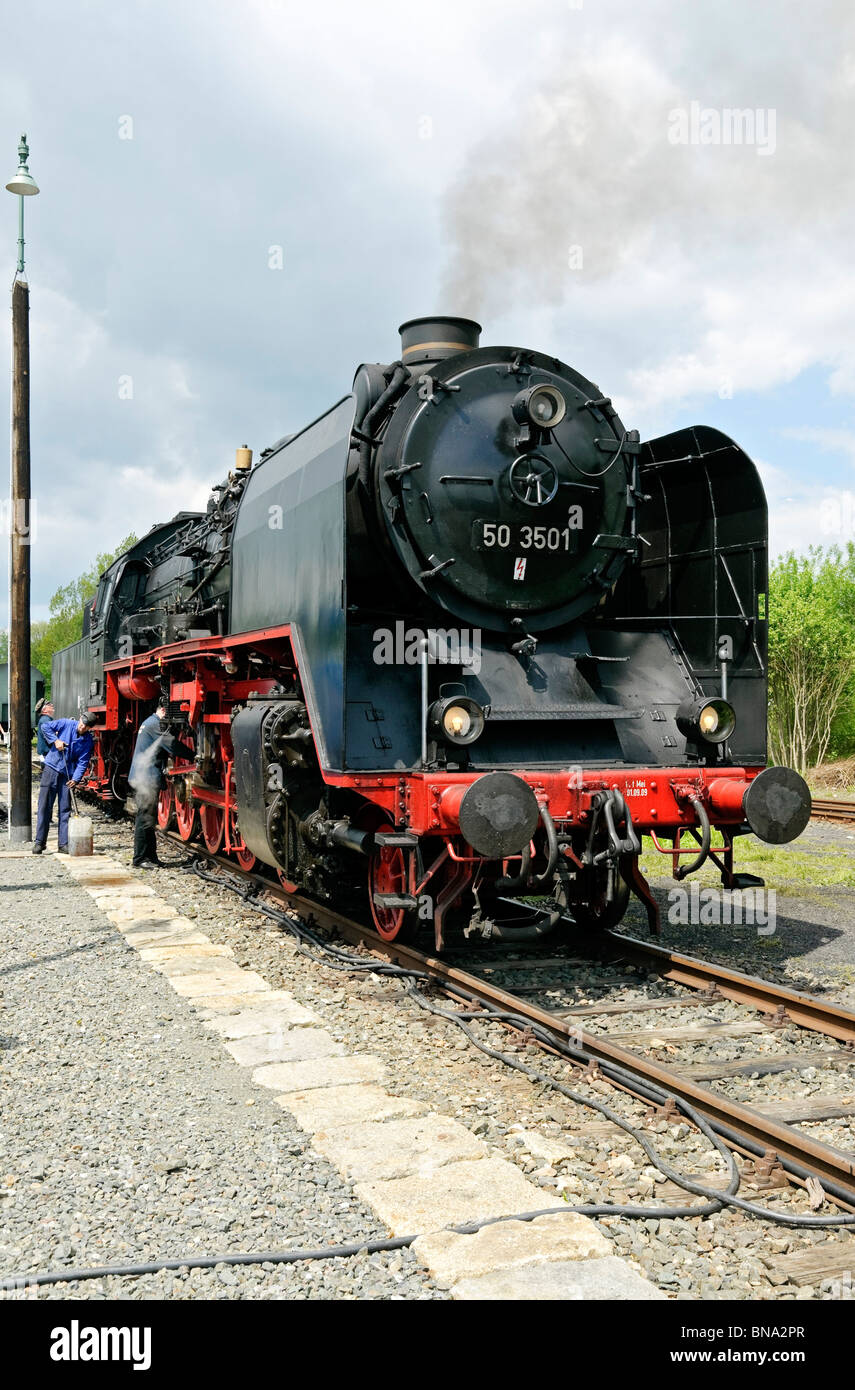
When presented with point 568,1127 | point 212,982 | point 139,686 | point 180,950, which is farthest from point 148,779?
point 568,1127

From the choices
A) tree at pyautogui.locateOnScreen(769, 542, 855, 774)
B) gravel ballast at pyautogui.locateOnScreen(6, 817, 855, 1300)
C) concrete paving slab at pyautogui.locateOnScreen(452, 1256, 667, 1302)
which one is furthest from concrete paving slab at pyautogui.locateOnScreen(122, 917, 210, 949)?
tree at pyautogui.locateOnScreen(769, 542, 855, 774)

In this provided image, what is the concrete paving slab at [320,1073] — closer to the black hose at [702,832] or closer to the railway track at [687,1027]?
the railway track at [687,1027]

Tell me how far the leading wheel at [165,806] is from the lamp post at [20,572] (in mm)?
1833

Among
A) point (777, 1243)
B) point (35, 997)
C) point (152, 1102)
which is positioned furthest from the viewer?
point (35, 997)

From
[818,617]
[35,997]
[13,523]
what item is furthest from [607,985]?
[818,617]

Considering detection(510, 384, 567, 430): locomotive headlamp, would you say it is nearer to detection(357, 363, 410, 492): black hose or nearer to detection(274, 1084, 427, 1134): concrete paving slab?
detection(357, 363, 410, 492): black hose

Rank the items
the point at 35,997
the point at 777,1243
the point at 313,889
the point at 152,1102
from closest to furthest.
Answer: the point at 777,1243 → the point at 152,1102 → the point at 35,997 → the point at 313,889

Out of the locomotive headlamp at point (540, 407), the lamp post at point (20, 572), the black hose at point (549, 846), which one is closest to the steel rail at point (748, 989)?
the black hose at point (549, 846)

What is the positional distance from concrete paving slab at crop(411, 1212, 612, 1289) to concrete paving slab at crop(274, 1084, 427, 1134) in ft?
3.04

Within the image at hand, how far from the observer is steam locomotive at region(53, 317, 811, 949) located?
17.6ft

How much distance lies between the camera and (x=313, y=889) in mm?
6504

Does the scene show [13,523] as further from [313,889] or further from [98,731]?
[313,889]

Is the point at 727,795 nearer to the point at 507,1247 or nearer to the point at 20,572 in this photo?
the point at 507,1247

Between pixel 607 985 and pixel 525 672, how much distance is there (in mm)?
1812
